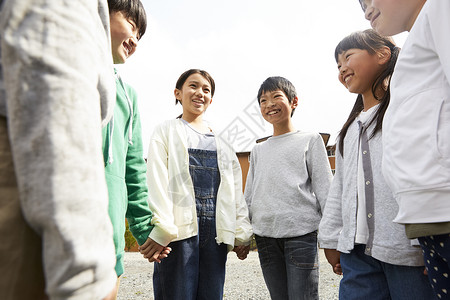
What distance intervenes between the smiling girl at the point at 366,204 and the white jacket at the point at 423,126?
0.47 metres

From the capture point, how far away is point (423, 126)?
1027 millimetres

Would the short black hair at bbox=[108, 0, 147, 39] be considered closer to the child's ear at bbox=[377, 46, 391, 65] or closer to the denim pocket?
the child's ear at bbox=[377, 46, 391, 65]

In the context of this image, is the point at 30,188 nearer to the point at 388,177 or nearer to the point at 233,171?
the point at 388,177

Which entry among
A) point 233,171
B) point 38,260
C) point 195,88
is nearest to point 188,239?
point 233,171

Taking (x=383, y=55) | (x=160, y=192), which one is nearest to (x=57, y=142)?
(x=160, y=192)

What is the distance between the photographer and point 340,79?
2.05m

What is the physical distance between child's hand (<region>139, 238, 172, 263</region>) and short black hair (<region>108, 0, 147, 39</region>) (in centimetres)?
123

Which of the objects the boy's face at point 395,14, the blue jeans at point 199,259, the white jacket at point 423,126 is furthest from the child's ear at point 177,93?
the white jacket at point 423,126

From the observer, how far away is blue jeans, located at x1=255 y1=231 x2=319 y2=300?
2.17 metres

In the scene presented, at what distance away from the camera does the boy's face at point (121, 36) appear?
→ 1.57 metres

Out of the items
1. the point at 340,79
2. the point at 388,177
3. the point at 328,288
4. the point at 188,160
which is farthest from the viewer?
the point at 328,288

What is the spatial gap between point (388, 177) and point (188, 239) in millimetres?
1326

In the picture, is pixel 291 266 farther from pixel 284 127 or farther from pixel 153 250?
pixel 284 127

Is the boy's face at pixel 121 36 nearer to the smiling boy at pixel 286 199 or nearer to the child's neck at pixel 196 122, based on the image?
the child's neck at pixel 196 122
